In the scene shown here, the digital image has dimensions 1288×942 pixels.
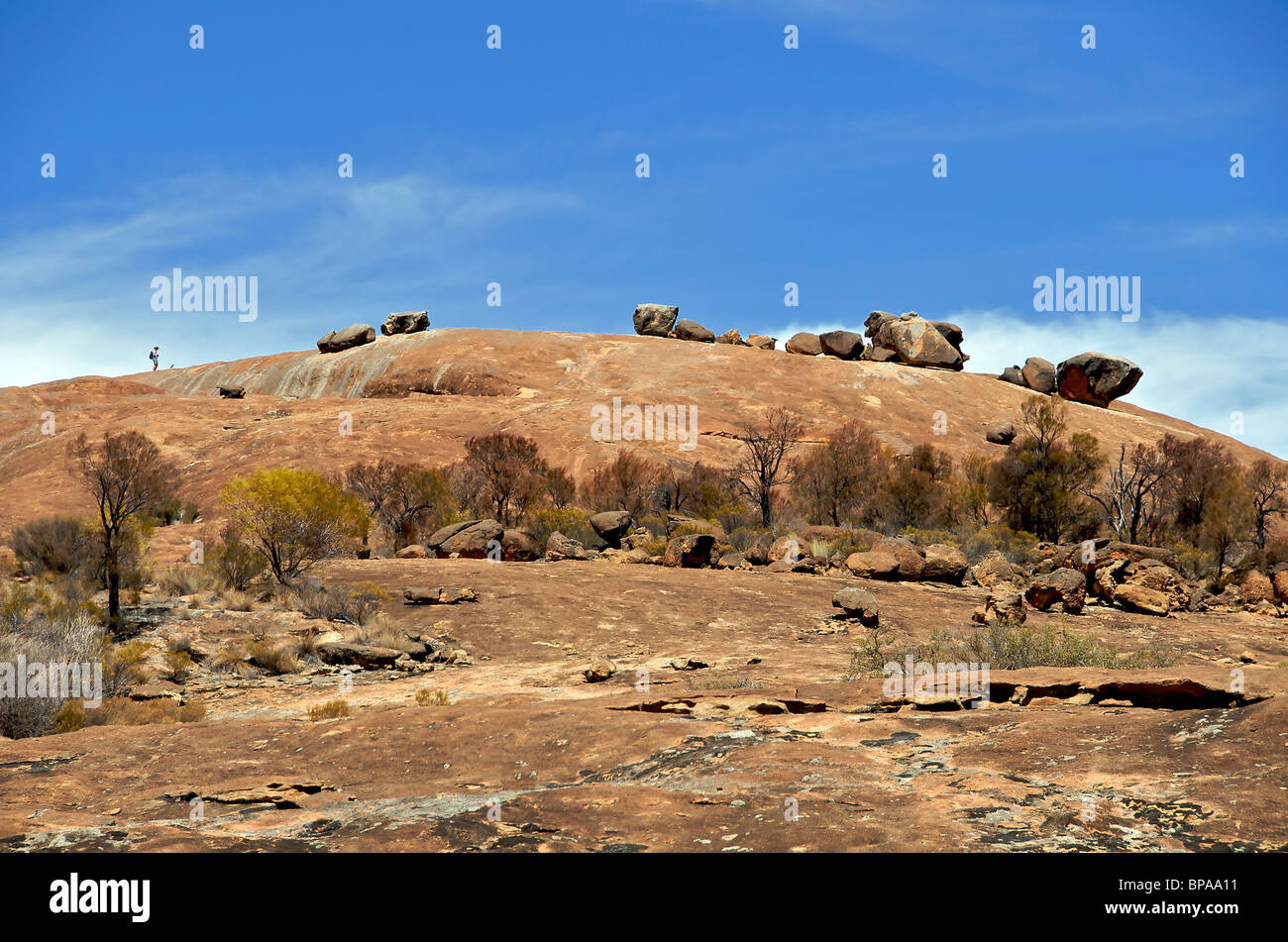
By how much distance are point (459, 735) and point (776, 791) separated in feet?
11.7

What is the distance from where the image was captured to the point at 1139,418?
2539 inches

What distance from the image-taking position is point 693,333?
238ft

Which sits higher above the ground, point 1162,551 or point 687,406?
point 687,406

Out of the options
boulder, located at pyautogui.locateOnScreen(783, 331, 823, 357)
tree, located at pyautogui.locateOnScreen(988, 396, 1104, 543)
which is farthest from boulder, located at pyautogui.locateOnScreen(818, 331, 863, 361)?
tree, located at pyautogui.locateOnScreen(988, 396, 1104, 543)

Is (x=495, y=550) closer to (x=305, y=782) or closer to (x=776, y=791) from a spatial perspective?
(x=305, y=782)

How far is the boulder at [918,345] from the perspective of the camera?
68.6m

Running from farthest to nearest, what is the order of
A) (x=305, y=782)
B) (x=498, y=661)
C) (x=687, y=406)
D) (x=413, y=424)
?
(x=687, y=406) < (x=413, y=424) < (x=498, y=661) < (x=305, y=782)

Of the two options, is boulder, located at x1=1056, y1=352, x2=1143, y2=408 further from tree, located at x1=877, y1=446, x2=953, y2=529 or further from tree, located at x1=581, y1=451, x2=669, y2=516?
tree, located at x1=581, y1=451, x2=669, y2=516

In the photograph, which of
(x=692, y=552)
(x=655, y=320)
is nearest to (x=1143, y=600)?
(x=692, y=552)

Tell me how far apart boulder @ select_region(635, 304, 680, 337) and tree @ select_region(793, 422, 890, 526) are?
35.6m

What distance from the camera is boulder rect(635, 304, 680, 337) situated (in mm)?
74250
